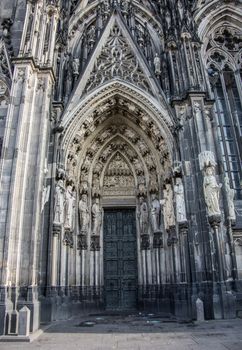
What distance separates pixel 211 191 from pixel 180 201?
4.07 ft

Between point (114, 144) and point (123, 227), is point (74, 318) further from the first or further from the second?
point (114, 144)

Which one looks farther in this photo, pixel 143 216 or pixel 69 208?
pixel 143 216

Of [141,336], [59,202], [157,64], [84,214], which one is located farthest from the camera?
[157,64]

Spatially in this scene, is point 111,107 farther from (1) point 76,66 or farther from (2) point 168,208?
(2) point 168,208

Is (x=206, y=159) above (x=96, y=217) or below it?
above

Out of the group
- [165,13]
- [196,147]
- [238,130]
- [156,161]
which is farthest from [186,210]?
[165,13]

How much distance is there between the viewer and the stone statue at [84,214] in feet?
40.8

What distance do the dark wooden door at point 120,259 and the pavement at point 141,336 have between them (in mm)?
3500

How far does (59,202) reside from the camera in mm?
10648

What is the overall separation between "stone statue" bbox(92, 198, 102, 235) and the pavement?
4439mm

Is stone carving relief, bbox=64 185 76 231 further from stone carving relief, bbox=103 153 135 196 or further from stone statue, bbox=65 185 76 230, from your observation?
stone carving relief, bbox=103 153 135 196

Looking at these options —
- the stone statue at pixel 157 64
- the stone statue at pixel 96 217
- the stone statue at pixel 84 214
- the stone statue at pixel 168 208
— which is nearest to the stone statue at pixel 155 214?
the stone statue at pixel 168 208

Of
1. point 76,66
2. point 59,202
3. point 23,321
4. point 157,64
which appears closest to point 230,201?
point 59,202

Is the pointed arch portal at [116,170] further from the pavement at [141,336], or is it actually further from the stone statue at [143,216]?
the pavement at [141,336]
